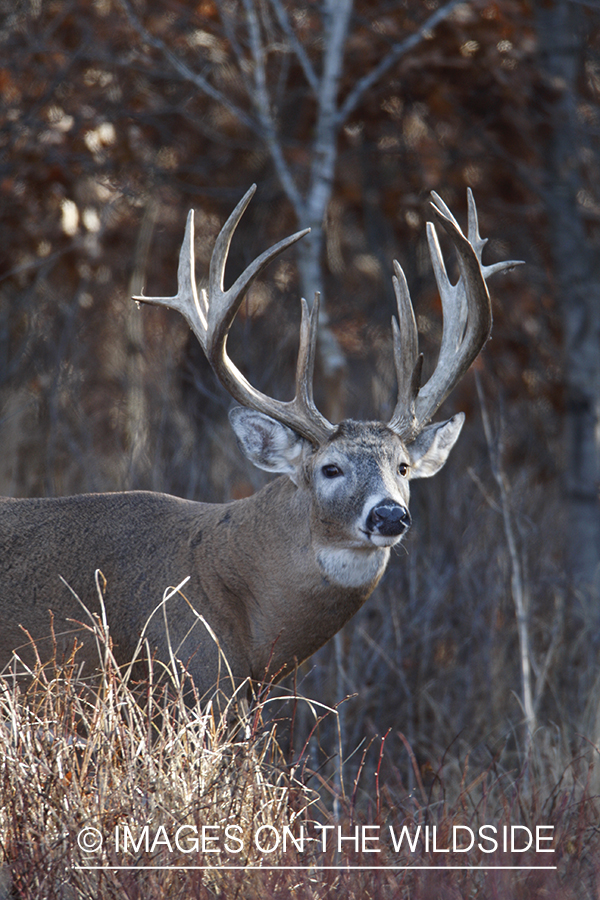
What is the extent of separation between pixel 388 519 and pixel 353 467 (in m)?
0.36

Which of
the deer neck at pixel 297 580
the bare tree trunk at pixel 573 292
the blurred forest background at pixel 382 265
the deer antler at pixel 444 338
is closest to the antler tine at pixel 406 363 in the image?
the deer antler at pixel 444 338

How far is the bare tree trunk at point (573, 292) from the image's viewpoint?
289 inches

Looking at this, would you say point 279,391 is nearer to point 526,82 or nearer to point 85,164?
point 85,164

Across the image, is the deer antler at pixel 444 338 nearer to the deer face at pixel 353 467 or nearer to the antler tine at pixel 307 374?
the deer face at pixel 353 467

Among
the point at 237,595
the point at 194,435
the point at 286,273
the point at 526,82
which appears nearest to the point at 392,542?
the point at 237,595

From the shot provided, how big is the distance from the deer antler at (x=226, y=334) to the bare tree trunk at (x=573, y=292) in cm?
320

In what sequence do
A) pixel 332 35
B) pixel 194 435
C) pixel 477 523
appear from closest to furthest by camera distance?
pixel 332 35, pixel 477 523, pixel 194 435

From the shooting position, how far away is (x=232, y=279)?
982 centimetres

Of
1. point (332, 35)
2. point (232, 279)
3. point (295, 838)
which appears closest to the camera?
point (295, 838)

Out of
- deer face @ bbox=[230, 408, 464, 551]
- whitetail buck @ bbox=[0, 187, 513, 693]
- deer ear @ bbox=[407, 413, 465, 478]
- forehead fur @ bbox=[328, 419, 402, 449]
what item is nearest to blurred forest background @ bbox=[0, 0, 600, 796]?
deer ear @ bbox=[407, 413, 465, 478]

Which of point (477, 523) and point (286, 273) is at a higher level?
point (286, 273)

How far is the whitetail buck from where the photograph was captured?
4.30 m

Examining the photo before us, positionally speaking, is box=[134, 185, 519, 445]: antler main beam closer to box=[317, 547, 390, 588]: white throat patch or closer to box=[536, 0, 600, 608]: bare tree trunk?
box=[317, 547, 390, 588]: white throat patch

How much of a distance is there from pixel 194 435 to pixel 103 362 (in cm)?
601
